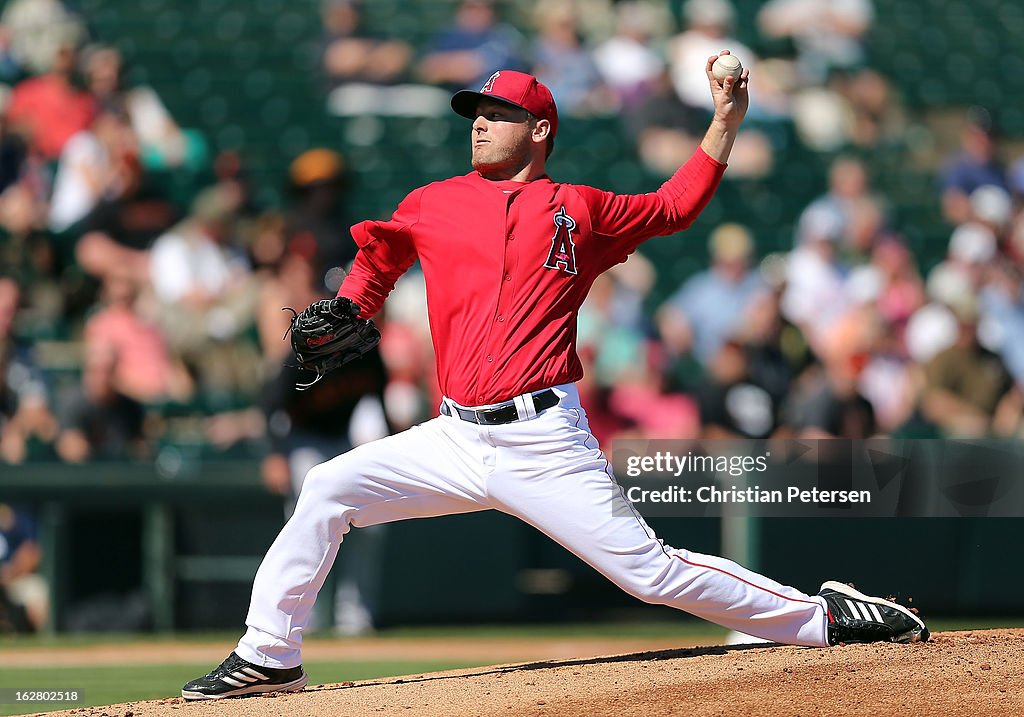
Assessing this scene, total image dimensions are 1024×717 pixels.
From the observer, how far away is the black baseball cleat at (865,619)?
4.82 m

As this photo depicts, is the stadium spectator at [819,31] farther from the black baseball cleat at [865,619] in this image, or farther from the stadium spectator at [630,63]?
the black baseball cleat at [865,619]

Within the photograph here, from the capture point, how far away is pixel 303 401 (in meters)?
8.21

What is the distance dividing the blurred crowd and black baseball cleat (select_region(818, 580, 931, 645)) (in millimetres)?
3419

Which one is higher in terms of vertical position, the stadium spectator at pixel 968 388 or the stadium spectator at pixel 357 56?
the stadium spectator at pixel 357 56

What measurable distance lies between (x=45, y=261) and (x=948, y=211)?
6.57 meters

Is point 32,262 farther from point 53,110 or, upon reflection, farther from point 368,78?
point 368,78

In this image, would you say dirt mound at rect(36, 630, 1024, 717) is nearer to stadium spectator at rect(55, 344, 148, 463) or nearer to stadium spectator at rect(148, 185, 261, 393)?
stadium spectator at rect(55, 344, 148, 463)

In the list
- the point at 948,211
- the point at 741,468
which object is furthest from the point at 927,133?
the point at 741,468

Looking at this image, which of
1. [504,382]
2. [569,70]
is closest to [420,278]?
[569,70]

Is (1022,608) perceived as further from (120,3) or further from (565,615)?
(120,3)

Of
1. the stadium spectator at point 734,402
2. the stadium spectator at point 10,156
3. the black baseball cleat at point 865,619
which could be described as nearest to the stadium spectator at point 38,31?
the stadium spectator at point 10,156

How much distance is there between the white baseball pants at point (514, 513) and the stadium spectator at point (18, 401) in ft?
13.9

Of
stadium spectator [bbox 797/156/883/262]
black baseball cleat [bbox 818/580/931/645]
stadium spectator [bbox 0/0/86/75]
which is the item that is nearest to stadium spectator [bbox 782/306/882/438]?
stadium spectator [bbox 797/156/883/262]

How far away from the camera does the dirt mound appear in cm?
435
